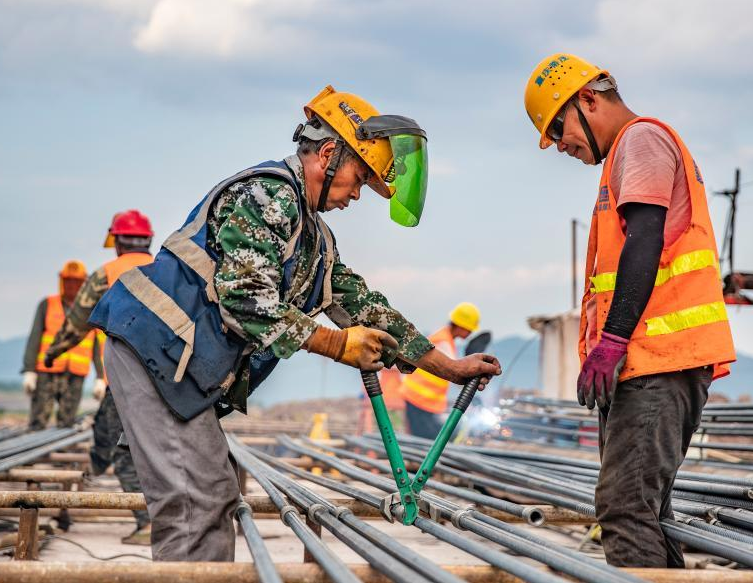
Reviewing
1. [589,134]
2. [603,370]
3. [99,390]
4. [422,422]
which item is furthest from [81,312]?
[422,422]

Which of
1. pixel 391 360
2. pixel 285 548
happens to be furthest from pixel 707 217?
pixel 285 548

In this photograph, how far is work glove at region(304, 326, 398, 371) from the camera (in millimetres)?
Result: 3080

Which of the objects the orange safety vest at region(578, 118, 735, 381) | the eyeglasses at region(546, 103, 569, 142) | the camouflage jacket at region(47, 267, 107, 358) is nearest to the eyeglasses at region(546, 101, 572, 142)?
the eyeglasses at region(546, 103, 569, 142)

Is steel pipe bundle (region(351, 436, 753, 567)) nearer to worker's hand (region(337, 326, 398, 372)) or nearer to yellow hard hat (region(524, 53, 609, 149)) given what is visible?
worker's hand (region(337, 326, 398, 372))

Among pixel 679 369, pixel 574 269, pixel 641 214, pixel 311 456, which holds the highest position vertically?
pixel 574 269

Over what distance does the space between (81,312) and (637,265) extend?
187 inches

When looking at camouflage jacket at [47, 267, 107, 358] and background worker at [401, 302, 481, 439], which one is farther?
background worker at [401, 302, 481, 439]

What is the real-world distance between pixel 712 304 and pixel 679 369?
0.80 feet

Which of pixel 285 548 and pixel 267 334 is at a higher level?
pixel 267 334

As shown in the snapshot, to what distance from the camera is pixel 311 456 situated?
6.86 m

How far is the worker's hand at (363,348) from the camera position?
3.11m

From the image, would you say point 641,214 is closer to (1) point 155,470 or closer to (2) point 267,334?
(2) point 267,334

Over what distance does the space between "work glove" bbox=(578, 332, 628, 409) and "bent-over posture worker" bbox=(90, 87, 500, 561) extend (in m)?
0.65

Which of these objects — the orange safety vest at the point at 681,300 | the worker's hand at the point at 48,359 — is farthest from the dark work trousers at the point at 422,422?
the orange safety vest at the point at 681,300
